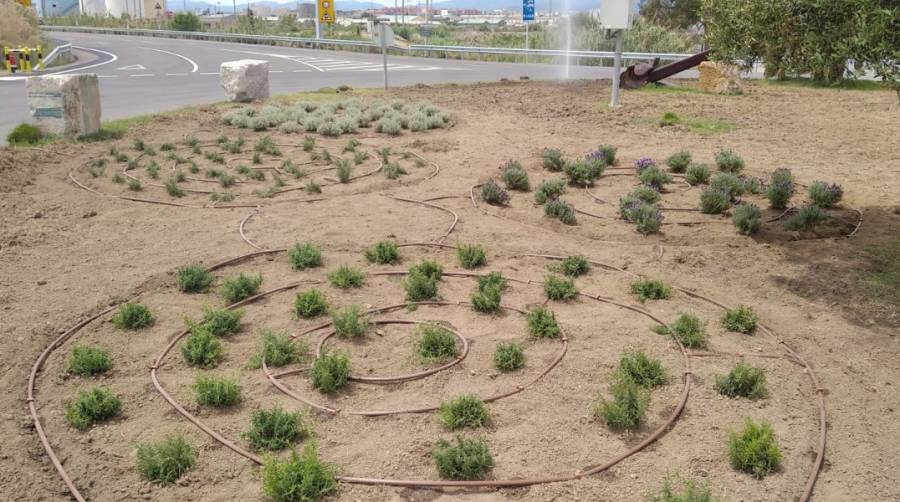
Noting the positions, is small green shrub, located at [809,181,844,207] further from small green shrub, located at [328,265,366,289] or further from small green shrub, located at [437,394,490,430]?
small green shrub, located at [437,394,490,430]

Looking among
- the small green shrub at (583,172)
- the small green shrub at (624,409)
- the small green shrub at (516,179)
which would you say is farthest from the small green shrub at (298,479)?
the small green shrub at (583,172)

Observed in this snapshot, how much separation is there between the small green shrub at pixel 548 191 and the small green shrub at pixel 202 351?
4689 mm

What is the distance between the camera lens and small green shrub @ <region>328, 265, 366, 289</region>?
6.63m

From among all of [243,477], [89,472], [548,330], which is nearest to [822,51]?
[548,330]

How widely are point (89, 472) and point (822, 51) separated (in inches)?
241

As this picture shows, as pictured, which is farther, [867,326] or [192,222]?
[192,222]

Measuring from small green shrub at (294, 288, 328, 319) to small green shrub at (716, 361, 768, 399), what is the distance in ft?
9.92

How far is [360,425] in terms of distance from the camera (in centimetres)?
463

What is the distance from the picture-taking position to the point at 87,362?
5.18 m

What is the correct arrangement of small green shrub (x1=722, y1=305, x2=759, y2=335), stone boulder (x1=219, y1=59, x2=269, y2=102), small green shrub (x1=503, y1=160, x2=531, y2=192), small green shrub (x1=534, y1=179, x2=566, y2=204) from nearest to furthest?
1. small green shrub (x1=722, y1=305, x2=759, y2=335)
2. small green shrub (x1=534, y1=179, x2=566, y2=204)
3. small green shrub (x1=503, y1=160, x2=531, y2=192)
4. stone boulder (x1=219, y1=59, x2=269, y2=102)

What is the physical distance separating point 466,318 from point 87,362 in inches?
107

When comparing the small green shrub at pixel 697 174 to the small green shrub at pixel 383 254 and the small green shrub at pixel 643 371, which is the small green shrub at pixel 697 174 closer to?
the small green shrub at pixel 383 254

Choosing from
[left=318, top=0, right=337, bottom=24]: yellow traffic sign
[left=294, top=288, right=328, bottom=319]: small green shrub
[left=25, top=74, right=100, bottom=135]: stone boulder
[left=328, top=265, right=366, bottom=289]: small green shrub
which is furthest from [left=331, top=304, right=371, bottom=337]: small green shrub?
[left=318, top=0, right=337, bottom=24]: yellow traffic sign

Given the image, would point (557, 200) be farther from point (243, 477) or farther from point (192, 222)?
point (243, 477)
